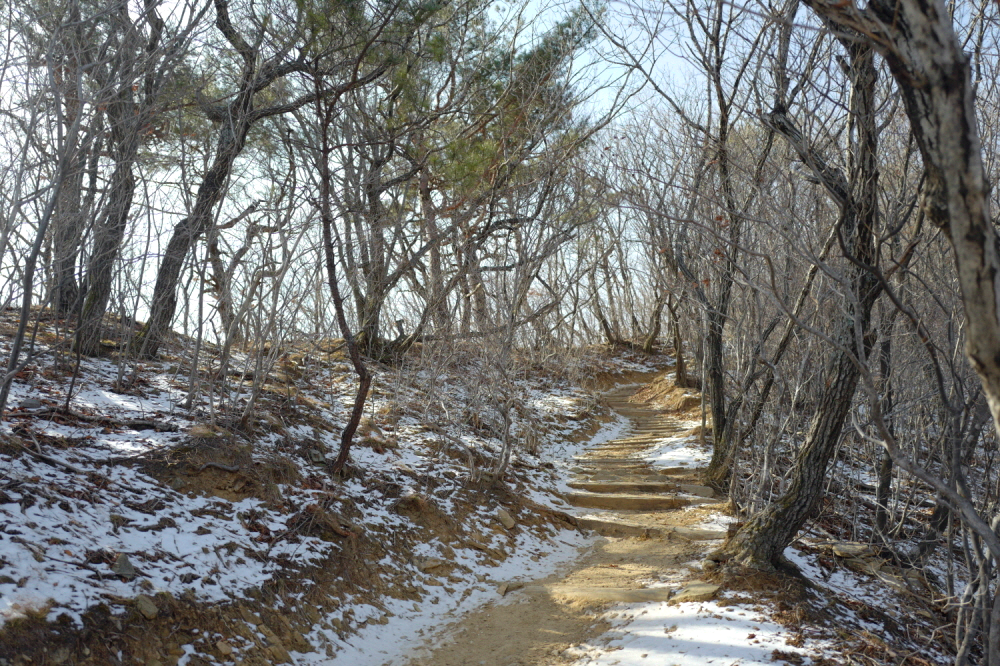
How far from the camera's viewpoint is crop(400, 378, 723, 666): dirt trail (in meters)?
4.24

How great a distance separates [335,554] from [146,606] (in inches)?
62.6

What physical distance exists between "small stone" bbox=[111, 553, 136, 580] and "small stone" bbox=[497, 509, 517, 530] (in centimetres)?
368

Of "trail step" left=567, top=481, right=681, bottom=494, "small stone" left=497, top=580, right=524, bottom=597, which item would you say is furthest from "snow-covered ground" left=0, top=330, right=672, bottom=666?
"trail step" left=567, top=481, right=681, bottom=494

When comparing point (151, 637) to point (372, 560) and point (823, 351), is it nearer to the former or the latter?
point (372, 560)

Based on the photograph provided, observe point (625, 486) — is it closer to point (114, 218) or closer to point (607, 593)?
point (607, 593)

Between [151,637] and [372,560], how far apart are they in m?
1.94

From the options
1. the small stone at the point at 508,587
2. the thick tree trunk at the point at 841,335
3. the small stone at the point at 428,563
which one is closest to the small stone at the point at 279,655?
the small stone at the point at 428,563

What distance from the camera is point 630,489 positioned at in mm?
7906

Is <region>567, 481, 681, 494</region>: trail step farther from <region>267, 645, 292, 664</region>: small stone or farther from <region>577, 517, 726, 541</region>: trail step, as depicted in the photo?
<region>267, 645, 292, 664</region>: small stone

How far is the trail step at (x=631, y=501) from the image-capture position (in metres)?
7.32

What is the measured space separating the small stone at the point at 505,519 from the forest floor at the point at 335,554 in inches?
0.7

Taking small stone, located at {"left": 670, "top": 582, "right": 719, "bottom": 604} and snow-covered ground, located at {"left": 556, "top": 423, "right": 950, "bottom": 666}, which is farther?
small stone, located at {"left": 670, "top": 582, "right": 719, "bottom": 604}

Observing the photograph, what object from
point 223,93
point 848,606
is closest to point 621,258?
point 223,93

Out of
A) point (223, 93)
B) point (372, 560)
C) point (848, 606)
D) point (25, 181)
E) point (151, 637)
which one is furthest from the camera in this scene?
point (223, 93)
